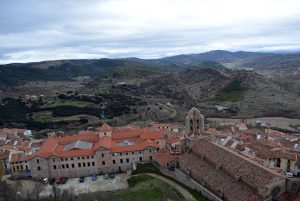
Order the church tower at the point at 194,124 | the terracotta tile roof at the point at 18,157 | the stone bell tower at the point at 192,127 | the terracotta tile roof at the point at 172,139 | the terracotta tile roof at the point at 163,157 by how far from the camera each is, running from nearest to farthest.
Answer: the terracotta tile roof at the point at 163,157
the stone bell tower at the point at 192,127
the church tower at the point at 194,124
the terracotta tile roof at the point at 18,157
the terracotta tile roof at the point at 172,139

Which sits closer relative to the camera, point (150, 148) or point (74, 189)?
point (74, 189)

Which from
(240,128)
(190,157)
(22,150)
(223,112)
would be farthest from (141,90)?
(190,157)

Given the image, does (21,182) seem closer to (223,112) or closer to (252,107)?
(223,112)

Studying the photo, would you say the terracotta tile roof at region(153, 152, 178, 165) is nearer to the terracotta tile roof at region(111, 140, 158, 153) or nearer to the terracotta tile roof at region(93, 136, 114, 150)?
the terracotta tile roof at region(111, 140, 158, 153)

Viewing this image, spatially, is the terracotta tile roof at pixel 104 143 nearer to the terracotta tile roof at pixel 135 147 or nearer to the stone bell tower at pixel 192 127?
the terracotta tile roof at pixel 135 147

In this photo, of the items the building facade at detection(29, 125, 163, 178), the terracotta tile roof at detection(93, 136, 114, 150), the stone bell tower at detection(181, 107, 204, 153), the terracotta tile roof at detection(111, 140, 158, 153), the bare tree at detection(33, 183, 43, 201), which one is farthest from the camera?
the terracotta tile roof at detection(111, 140, 158, 153)

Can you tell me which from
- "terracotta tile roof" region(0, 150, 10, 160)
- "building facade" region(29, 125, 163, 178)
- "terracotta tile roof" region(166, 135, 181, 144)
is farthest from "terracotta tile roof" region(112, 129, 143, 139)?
"terracotta tile roof" region(0, 150, 10, 160)

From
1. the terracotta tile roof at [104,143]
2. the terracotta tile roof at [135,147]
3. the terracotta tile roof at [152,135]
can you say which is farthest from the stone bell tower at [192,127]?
the terracotta tile roof at [104,143]

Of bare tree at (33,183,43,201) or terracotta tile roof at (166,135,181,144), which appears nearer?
bare tree at (33,183,43,201)
